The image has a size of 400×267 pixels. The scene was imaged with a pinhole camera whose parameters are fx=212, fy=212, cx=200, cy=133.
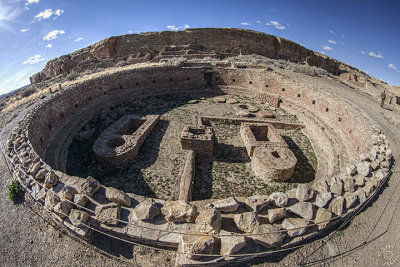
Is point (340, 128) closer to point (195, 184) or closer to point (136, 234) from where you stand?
point (195, 184)

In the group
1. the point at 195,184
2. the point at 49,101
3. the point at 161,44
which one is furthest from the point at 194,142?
the point at 161,44

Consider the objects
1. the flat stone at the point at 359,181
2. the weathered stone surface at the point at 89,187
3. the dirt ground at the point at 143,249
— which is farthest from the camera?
the flat stone at the point at 359,181

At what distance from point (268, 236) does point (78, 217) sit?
4.20 meters

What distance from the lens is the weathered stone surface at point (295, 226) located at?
4543mm

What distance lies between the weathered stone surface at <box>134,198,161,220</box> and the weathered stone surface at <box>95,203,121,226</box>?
43 centimetres

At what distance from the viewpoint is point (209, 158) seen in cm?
1077

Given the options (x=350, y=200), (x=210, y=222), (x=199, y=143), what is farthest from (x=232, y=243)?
(x=199, y=143)

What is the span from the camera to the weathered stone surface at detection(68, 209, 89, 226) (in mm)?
4750

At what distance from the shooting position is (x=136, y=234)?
4.58 m

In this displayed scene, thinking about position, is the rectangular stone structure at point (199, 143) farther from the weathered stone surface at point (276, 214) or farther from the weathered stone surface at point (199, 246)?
the weathered stone surface at point (199, 246)

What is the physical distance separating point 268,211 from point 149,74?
51.8 ft

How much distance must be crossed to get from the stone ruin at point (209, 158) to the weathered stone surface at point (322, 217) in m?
0.02

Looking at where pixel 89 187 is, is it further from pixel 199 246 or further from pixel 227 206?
pixel 227 206

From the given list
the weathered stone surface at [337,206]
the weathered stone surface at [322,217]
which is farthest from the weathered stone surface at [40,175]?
the weathered stone surface at [337,206]
